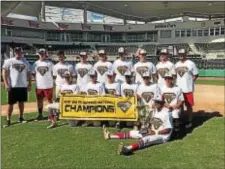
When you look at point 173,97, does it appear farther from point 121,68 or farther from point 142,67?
point 121,68

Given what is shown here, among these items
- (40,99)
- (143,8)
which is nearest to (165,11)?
(143,8)

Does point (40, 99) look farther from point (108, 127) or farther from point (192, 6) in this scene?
point (192, 6)

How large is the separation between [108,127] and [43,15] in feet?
206

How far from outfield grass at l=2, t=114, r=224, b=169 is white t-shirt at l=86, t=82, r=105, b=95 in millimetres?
990

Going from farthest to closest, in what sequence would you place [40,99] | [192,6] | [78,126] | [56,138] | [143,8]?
1. [143,8]
2. [192,6]
3. [40,99]
4. [78,126]
5. [56,138]

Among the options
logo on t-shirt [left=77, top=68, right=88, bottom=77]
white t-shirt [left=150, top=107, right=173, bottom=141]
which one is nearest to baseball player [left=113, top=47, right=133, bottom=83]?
logo on t-shirt [left=77, top=68, right=88, bottom=77]

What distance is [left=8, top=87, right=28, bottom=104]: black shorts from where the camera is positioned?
1046cm

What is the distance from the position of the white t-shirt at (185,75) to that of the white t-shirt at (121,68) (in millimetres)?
1261

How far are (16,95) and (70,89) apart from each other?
1.47 metres

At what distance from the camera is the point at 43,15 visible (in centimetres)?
7012

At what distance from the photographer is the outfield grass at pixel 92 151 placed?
23.6 feet

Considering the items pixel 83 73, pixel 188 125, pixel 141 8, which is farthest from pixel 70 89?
pixel 141 8

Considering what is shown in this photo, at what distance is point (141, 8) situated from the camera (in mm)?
73375

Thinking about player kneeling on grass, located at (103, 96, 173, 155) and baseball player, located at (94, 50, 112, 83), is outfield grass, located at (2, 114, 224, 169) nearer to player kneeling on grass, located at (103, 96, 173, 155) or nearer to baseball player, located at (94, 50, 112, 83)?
player kneeling on grass, located at (103, 96, 173, 155)
